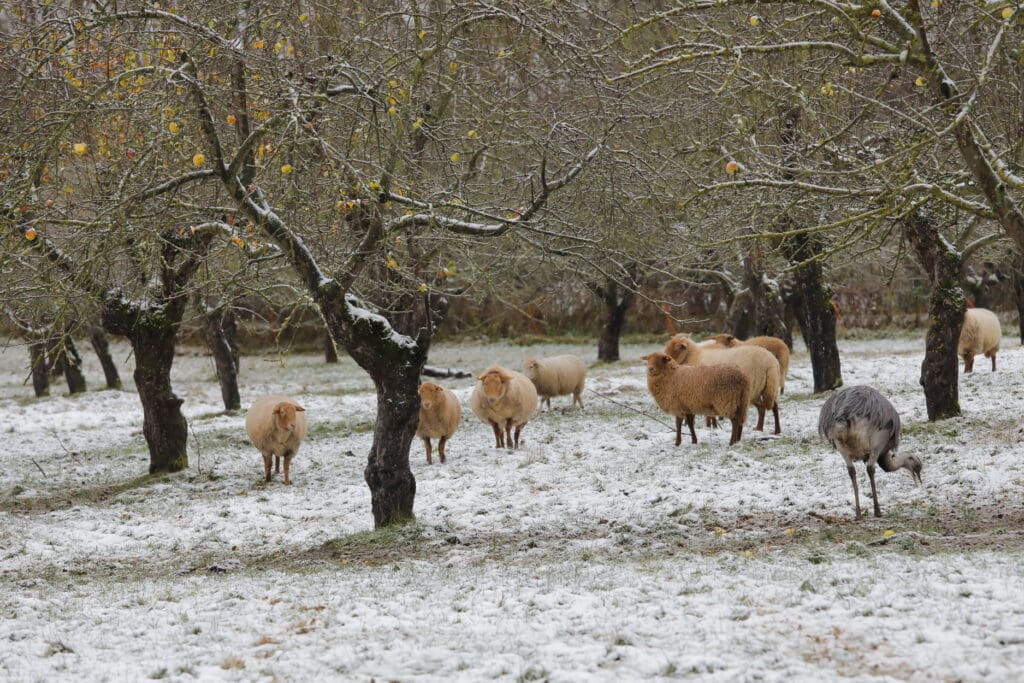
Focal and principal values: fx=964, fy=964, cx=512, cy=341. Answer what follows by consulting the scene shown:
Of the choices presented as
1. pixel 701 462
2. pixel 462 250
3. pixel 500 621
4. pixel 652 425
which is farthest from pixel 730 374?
pixel 500 621

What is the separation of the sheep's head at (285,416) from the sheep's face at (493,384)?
3.09m

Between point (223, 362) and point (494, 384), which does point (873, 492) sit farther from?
point (223, 362)

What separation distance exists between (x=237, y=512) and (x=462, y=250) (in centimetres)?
506

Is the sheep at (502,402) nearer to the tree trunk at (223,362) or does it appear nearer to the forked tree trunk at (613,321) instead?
the tree trunk at (223,362)

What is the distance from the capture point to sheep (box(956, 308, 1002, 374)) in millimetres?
19297

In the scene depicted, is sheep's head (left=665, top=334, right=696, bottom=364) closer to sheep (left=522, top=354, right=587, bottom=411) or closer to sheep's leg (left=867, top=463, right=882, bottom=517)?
sheep (left=522, top=354, right=587, bottom=411)

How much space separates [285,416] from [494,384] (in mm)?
3431

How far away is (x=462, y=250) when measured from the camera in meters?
9.81

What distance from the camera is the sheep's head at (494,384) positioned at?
1559 centimetres

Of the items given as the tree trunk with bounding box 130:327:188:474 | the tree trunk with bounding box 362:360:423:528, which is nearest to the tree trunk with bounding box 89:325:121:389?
the tree trunk with bounding box 130:327:188:474

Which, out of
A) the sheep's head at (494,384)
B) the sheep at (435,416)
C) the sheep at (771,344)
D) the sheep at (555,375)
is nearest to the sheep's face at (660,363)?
the sheep's head at (494,384)

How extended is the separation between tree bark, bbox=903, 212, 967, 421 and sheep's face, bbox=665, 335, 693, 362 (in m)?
3.98

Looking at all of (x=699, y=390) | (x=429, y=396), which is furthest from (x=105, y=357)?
(x=699, y=390)

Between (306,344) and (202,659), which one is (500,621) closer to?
(202,659)
